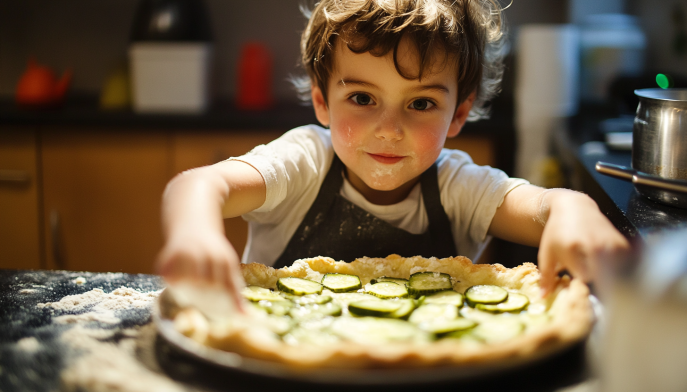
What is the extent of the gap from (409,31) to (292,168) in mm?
420

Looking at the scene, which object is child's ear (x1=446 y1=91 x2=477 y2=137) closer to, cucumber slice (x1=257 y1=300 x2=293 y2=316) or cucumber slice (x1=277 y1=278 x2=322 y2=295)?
cucumber slice (x1=277 y1=278 x2=322 y2=295)

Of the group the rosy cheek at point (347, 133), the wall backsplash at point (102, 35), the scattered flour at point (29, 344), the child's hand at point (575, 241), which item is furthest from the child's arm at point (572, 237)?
the wall backsplash at point (102, 35)

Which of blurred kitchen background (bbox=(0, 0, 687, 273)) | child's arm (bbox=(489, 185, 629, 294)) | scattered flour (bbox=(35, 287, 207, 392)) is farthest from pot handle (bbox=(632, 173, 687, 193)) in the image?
blurred kitchen background (bbox=(0, 0, 687, 273))

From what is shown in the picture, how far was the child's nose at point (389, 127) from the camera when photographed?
1.22 m

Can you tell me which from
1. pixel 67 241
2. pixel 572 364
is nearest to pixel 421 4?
pixel 572 364

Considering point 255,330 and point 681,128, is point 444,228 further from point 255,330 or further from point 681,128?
point 255,330

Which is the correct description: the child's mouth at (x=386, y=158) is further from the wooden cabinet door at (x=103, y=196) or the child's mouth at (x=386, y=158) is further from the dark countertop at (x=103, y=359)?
the wooden cabinet door at (x=103, y=196)

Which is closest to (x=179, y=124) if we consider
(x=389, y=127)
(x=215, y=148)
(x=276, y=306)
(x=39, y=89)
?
(x=215, y=148)

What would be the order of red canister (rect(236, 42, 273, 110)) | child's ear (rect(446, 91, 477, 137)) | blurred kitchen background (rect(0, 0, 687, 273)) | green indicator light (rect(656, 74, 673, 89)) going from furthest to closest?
red canister (rect(236, 42, 273, 110))
blurred kitchen background (rect(0, 0, 687, 273))
green indicator light (rect(656, 74, 673, 89))
child's ear (rect(446, 91, 477, 137))

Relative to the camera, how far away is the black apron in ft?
4.65

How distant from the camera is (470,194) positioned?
4.62ft

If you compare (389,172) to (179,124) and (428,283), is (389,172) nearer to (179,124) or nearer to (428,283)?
(428,283)

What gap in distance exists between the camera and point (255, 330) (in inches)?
27.5

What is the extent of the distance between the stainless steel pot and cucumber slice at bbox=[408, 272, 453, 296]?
39 centimetres
